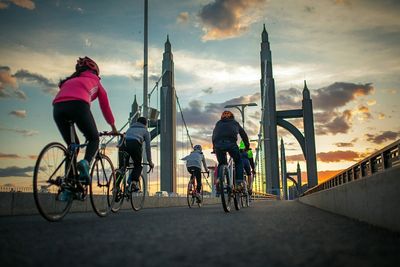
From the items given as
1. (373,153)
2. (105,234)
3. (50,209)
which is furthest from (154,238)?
(373,153)

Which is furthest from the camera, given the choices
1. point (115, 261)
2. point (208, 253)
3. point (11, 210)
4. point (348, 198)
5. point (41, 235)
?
point (11, 210)

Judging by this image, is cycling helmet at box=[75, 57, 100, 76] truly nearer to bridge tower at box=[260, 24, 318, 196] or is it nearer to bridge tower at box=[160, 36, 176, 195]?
bridge tower at box=[160, 36, 176, 195]

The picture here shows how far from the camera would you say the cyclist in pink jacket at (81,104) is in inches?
169

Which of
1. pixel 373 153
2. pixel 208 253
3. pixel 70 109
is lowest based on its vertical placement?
pixel 208 253

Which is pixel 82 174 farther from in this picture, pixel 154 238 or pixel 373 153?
pixel 373 153

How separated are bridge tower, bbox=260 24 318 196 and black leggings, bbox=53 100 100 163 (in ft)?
181

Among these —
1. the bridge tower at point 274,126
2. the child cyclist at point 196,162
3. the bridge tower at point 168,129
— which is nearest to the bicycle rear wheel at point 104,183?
the child cyclist at point 196,162

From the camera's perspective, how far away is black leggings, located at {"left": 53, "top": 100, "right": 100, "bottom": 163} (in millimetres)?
4293

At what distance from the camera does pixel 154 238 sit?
9.00 feet

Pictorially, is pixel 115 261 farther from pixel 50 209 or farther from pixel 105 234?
pixel 50 209

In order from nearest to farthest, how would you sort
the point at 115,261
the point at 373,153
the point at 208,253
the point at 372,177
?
1. the point at 115,261
2. the point at 208,253
3. the point at 372,177
4. the point at 373,153

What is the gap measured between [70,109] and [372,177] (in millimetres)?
3108

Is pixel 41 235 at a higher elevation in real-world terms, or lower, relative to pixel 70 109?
lower

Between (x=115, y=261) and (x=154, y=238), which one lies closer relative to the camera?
(x=115, y=261)
